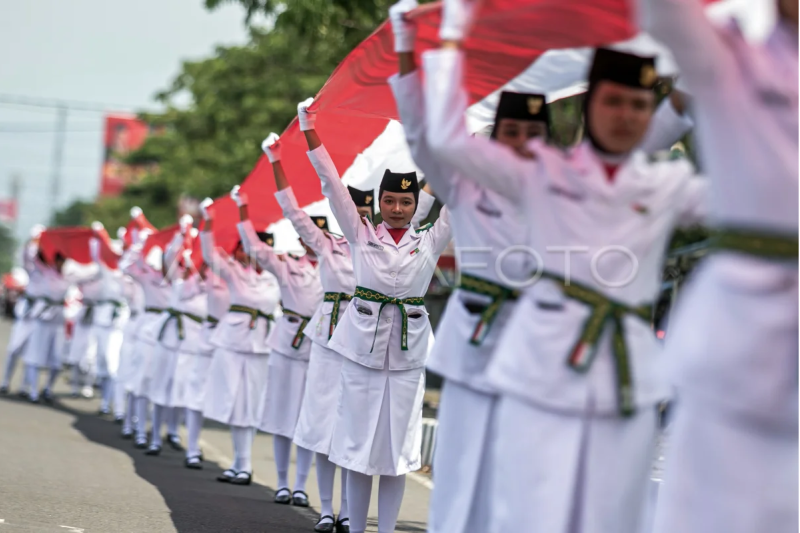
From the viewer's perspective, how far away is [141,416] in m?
14.9

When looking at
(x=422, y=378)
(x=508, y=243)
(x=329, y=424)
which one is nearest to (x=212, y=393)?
(x=329, y=424)

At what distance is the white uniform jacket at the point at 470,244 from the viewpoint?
5043mm

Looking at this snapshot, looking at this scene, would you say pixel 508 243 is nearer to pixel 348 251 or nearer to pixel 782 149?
pixel 782 149

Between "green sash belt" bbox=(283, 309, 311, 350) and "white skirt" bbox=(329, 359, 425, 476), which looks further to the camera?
"green sash belt" bbox=(283, 309, 311, 350)

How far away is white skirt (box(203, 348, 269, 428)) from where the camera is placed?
1180 centimetres

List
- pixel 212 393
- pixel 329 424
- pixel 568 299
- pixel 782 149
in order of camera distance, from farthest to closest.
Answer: pixel 212 393 < pixel 329 424 < pixel 568 299 < pixel 782 149

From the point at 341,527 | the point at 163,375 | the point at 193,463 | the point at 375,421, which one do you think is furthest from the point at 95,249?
the point at 375,421

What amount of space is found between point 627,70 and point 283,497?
684 cm

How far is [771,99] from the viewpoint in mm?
3467

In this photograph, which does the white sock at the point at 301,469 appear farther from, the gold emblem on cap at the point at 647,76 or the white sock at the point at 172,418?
the gold emblem on cap at the point at 647,76

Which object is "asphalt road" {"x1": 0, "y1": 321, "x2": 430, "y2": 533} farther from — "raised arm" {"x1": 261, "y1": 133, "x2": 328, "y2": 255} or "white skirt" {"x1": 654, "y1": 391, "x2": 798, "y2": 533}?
"white skirt" {"x1": 654, "y1": 391, "x2": 798, "y2": 533}

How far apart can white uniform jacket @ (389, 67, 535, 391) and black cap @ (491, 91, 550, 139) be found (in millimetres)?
346

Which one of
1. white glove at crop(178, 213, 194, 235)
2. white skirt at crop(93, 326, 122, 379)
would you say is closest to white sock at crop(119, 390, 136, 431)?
white skirt at crop(93, 326, 122, 379)

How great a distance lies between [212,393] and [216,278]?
1.23 metres
